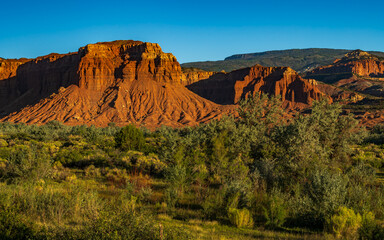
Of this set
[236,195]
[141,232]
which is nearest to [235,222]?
[236,195]

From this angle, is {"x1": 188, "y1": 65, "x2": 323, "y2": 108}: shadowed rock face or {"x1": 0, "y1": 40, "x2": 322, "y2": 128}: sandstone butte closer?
{"x1": 0, "y1": 40, "x2": 322, "y2": 128}: sandstone butte

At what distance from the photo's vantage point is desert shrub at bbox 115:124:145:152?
25709 mm

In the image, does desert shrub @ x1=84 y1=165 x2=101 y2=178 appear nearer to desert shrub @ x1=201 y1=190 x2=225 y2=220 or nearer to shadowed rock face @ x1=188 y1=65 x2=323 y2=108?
desert shrub @ x1=201 y1=190 x2=225 y2=220

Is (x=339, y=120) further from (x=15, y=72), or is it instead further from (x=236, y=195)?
(x=15, y=72)

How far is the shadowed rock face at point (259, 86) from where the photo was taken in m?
101

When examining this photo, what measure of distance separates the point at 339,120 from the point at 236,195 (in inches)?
517

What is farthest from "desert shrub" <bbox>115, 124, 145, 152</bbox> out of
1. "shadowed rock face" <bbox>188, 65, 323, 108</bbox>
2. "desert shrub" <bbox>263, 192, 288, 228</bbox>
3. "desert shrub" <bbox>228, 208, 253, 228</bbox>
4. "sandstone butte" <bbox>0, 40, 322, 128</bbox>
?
"shadowed rock face" <bbox>188, 65, 323, 108</bbox>

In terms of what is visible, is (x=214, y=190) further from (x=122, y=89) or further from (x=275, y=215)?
(x=122, y=89)

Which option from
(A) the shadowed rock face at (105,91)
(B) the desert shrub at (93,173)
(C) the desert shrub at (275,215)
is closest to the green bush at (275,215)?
(C) the desert shrub at (275,215)

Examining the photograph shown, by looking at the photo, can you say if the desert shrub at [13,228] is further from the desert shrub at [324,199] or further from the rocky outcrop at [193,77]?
the rocky outcrop at [193,77]

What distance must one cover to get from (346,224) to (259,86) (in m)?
102

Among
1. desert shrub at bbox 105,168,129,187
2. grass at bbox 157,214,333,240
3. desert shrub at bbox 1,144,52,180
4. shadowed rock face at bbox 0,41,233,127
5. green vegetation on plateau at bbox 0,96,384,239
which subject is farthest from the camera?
shadowed rock face at bbox 0,41,233,127

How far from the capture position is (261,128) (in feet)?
69.9

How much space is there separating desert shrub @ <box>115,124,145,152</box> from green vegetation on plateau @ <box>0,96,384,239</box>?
0.15 meters
